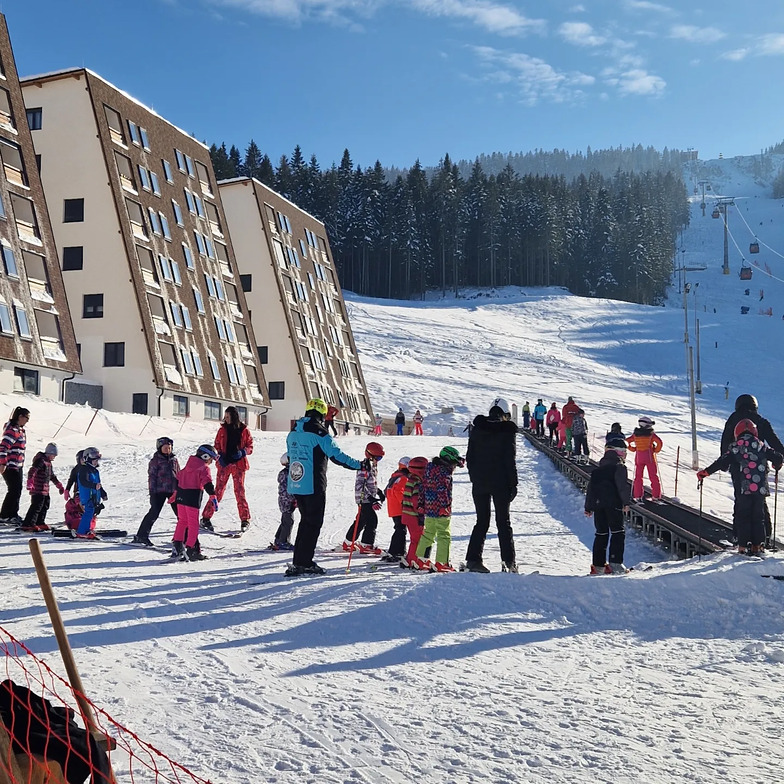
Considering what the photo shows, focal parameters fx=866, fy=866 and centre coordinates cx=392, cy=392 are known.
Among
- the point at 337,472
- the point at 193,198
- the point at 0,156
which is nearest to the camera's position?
the point at 337,472

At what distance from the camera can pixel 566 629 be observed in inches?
268

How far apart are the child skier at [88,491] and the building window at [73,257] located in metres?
26.1

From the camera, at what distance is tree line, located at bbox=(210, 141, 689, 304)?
3767 inches

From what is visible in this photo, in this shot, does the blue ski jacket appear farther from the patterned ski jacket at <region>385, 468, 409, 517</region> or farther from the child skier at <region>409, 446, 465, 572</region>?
the patterned ski jacket at <region>385, 468, 409, 517</region>

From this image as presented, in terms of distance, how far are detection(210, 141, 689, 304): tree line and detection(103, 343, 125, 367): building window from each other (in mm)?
56304

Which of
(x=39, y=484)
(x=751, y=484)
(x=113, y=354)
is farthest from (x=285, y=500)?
(x=113, y=354)

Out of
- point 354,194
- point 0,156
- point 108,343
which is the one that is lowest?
point 108,343

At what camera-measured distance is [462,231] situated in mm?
98750

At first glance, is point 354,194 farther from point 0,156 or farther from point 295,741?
point 295,741

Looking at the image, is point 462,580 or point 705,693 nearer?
point 705,693

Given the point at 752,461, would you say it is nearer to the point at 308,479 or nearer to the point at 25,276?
the point at 308,479

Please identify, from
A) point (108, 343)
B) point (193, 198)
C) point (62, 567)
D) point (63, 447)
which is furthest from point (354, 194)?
point (62, 567)

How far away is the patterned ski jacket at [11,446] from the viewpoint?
11.8m

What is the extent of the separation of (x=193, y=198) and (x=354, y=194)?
56.4m
